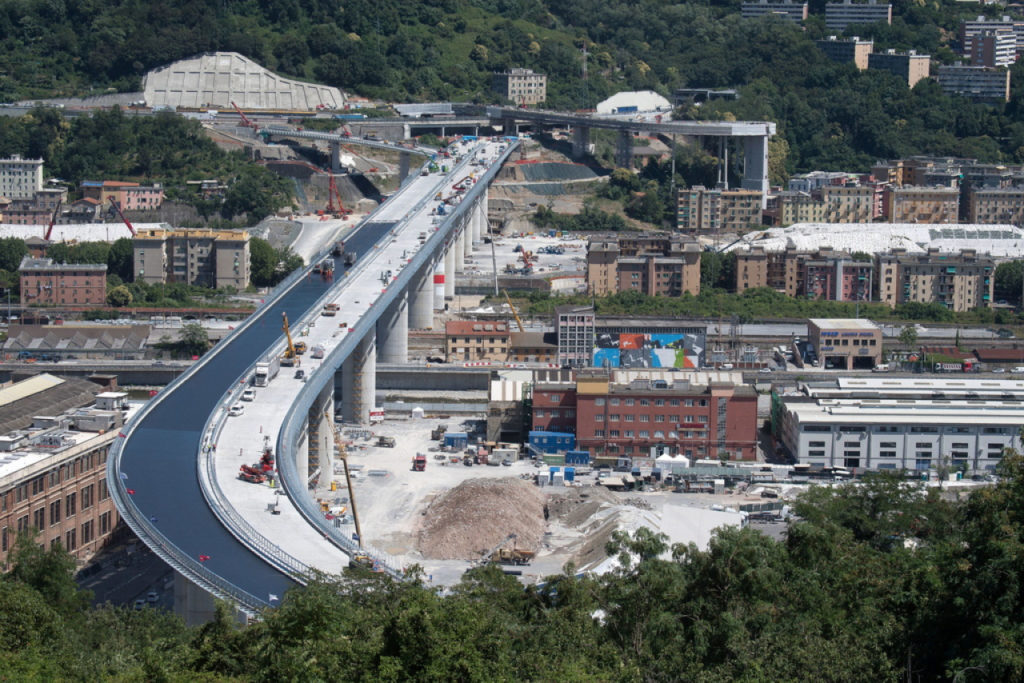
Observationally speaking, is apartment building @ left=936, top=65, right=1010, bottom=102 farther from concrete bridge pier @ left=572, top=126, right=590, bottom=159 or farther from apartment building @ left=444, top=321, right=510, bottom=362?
apartment building @ left=444, top=321, right=510, bottom=362

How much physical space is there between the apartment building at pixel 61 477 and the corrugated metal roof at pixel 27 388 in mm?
602

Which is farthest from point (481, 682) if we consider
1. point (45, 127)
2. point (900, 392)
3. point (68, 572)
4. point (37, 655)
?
point (45, 127)

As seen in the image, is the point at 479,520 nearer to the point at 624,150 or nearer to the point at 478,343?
the point at 478,343

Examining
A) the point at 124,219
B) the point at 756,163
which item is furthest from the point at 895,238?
the point at 124,219

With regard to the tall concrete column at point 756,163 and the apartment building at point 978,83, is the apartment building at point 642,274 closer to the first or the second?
the tall concrete column at point 756,163

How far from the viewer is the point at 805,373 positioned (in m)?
28.1

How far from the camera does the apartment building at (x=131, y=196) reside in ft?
130

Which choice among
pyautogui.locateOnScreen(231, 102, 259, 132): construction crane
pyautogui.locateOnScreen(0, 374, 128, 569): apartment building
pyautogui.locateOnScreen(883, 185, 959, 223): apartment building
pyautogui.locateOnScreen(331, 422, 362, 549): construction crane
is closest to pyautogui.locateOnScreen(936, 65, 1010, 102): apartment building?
pyautogui.locateOnScreen(883, 185, 959, 223): apartment building

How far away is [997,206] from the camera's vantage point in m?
42.5

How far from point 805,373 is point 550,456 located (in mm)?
6408

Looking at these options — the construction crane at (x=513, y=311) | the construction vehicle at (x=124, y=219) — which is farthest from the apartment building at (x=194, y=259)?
the construction crane at (x=513, y=311)

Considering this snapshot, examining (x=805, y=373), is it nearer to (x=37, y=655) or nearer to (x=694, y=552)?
(x=694, y=552)

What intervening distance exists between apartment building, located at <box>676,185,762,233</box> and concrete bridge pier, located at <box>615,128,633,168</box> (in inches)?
234

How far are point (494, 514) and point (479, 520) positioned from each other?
0.77ft
